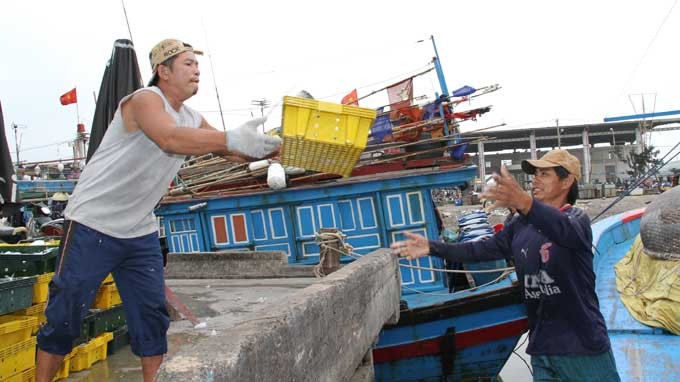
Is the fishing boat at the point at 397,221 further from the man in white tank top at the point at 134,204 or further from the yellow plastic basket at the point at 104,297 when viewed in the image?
the man in white tank top at the point at 134,204

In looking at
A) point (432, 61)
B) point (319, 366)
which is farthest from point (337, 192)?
point (319, 366)

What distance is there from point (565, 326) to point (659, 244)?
374 cm

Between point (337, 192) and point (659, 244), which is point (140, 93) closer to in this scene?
point (337, 192)

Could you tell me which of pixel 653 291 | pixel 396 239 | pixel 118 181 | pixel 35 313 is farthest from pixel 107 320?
pixel 653 291

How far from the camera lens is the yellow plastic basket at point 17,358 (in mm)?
2562

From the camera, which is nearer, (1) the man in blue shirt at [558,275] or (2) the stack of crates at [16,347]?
(1) the man in blue shirt at [558,275]

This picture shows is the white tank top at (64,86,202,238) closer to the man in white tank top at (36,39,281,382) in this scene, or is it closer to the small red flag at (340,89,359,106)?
the man in white tank top at (36,39,281,382)

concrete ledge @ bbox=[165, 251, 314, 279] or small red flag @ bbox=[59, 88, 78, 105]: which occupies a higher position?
small red flag @ bbox=[59, 88, 78, 105]

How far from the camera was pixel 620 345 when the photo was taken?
4918 millimetres

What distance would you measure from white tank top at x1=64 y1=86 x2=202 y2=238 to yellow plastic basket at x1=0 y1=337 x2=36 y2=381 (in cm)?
79

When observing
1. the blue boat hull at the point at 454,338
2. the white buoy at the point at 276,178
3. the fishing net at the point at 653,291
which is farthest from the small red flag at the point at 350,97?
the fishing net at the point at 653,291

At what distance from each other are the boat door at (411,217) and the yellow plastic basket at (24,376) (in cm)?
505

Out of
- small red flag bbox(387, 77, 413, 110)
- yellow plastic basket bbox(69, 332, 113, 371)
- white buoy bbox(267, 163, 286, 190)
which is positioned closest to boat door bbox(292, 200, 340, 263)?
white buoy bbox(267, 163, 286, 190)

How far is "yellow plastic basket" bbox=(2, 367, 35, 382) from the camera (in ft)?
8.71
